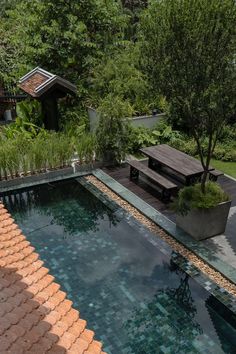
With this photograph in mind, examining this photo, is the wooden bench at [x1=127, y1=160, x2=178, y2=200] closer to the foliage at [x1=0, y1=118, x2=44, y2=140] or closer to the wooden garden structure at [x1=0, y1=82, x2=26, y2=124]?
A: the foliage at [x1=0, y1=118, x2=44, y2=140]

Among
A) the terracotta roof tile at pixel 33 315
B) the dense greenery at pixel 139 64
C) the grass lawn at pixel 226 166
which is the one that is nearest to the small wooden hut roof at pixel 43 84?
the dense greenery at pixel 139 64

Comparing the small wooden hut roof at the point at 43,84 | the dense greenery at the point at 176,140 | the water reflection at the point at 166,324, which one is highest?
the small wooden hut roof at the point at 43,84

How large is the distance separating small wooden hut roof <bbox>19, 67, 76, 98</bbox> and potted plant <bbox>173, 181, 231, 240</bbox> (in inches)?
254

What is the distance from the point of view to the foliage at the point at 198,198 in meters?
8.38

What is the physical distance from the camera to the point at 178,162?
35.6 ft

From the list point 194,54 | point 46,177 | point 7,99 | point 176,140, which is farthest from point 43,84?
point 194,54

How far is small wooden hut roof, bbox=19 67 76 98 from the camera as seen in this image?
1269 centimetres

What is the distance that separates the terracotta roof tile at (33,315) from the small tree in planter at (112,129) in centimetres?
749

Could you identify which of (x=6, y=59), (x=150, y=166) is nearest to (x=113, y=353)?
(x=150, y=166)

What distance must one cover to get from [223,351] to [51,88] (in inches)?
391

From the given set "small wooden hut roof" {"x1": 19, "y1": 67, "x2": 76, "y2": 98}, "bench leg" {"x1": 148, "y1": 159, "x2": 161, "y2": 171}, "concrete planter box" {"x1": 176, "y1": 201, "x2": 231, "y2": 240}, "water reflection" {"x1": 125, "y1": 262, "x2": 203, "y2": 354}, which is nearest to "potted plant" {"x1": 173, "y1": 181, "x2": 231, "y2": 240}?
"concrete planter box" {"x1": 176, "y1": 201, "x2": 231, "y2": 240}

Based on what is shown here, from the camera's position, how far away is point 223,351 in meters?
5.93

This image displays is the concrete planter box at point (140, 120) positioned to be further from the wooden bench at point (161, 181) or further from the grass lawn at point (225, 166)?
the wooden bench at point (161, 181)

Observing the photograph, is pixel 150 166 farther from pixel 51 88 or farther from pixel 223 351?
pixel 223 351
